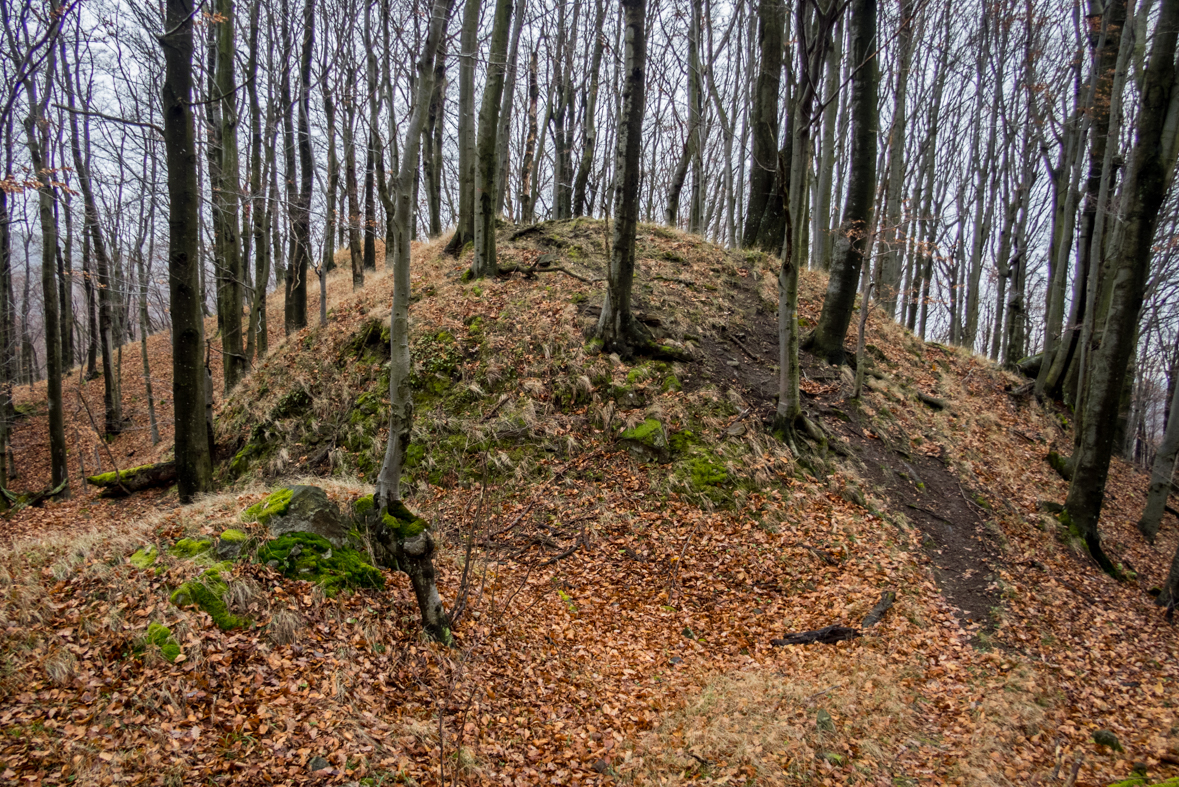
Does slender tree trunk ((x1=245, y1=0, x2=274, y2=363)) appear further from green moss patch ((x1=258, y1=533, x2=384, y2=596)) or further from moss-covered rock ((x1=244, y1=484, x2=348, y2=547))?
green moss patch ((x1=258, y1=533, x2=384, y2=596))

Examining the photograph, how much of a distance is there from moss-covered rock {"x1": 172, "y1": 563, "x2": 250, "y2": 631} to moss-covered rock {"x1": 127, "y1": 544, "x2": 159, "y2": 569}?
1.63 feet

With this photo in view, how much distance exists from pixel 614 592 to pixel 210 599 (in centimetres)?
392

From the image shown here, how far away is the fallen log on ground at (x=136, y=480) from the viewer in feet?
31.2

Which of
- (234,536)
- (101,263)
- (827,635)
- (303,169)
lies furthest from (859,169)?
(101,263)

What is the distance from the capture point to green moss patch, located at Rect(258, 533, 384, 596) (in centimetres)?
466

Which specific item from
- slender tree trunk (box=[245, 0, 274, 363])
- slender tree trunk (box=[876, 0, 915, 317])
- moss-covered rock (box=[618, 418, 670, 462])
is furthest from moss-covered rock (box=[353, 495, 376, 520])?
slender tree trunk (box=[245, 0, 274, 363])

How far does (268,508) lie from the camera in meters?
5.12

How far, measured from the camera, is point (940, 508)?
8.16 metres

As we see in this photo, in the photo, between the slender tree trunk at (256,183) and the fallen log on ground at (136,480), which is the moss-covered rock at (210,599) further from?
the slender tree trunk at (256,183)

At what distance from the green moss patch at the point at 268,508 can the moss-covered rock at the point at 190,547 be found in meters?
0.38

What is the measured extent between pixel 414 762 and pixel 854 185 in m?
10.8

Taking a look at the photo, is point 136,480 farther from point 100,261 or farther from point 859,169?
point 859,169

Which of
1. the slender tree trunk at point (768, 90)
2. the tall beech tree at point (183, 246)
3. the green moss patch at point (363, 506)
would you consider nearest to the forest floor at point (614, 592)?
the green moss patch at point (363, 506)

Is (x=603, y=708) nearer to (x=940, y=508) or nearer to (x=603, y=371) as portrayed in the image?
(x=603, y=371)
